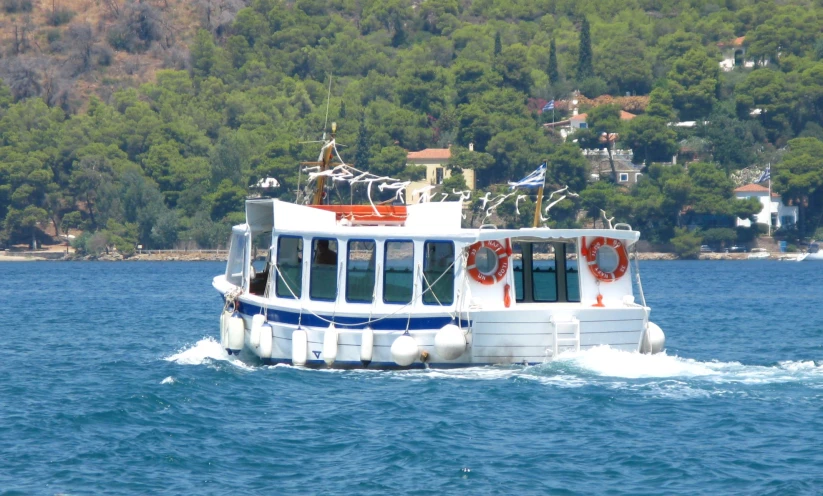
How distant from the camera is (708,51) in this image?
532ft

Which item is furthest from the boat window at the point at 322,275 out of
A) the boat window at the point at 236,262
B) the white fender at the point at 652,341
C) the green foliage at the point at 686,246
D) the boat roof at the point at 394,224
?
the green foliage at the point at 686,246

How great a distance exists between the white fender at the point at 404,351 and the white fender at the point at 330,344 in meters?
1.10

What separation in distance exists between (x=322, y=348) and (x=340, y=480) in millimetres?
6963

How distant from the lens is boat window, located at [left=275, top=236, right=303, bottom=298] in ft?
84.0

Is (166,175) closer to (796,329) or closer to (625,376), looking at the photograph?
(796,329)

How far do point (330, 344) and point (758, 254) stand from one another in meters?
100

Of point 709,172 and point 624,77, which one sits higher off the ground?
point 624,77

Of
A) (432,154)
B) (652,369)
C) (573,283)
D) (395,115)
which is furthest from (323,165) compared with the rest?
(395,115)

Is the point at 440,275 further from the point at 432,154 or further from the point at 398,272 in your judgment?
the point at 432,154

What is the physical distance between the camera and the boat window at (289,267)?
84.0 ft

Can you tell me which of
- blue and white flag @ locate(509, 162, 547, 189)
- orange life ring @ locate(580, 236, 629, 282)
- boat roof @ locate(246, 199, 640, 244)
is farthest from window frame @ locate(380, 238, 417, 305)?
orange life ring @ locate(580, 236, 629, 282)

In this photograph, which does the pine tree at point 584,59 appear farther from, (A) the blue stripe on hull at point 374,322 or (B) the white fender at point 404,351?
(B) the white fender at point 404,351

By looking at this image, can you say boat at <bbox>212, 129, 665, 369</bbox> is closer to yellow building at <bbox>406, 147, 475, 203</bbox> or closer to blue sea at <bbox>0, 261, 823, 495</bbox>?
blue sea at <bbox>0, 261, 823, 495</bbox>

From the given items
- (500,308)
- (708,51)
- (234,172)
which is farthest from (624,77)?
(500,308)
